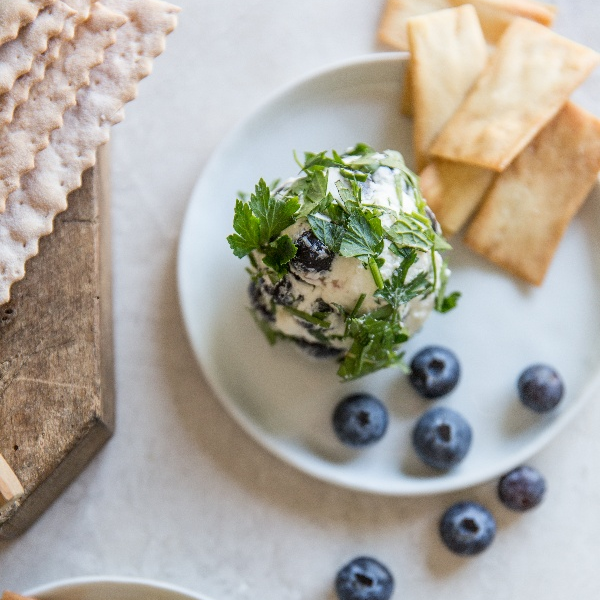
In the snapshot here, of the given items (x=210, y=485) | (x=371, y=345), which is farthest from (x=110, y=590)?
(x=371, y=345)

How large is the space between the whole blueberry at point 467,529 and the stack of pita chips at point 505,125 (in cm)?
49

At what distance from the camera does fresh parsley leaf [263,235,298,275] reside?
129cm

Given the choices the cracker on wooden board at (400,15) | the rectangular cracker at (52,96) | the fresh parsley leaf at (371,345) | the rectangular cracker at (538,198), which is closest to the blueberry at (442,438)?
the fresh parsley leaf at (371,345)

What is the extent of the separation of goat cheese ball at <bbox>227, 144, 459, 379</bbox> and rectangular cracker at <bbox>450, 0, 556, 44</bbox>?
442mm

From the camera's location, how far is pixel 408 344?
162 cm

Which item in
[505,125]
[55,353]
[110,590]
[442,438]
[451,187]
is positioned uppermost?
[505,125]

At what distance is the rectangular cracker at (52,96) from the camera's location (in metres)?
1.33

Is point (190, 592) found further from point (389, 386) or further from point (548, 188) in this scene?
point (548, 188)

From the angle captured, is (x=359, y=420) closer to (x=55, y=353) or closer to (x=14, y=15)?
(x=55, y=353)

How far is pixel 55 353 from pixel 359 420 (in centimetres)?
59

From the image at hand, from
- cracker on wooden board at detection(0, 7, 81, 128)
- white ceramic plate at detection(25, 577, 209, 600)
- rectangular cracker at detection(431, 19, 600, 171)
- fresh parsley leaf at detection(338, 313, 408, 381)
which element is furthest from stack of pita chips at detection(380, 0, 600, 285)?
white ceramic plate at detection(25, 577, 209, 600)

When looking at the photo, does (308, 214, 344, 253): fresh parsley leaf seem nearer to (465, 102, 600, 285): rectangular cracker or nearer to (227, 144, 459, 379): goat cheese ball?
(227, 144, 459, 379): goat cheese ball

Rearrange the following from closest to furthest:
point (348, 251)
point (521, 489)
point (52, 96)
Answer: point (348, 251) < point (52, 96) < point (521, 489)

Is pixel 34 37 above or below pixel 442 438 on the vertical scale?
above
